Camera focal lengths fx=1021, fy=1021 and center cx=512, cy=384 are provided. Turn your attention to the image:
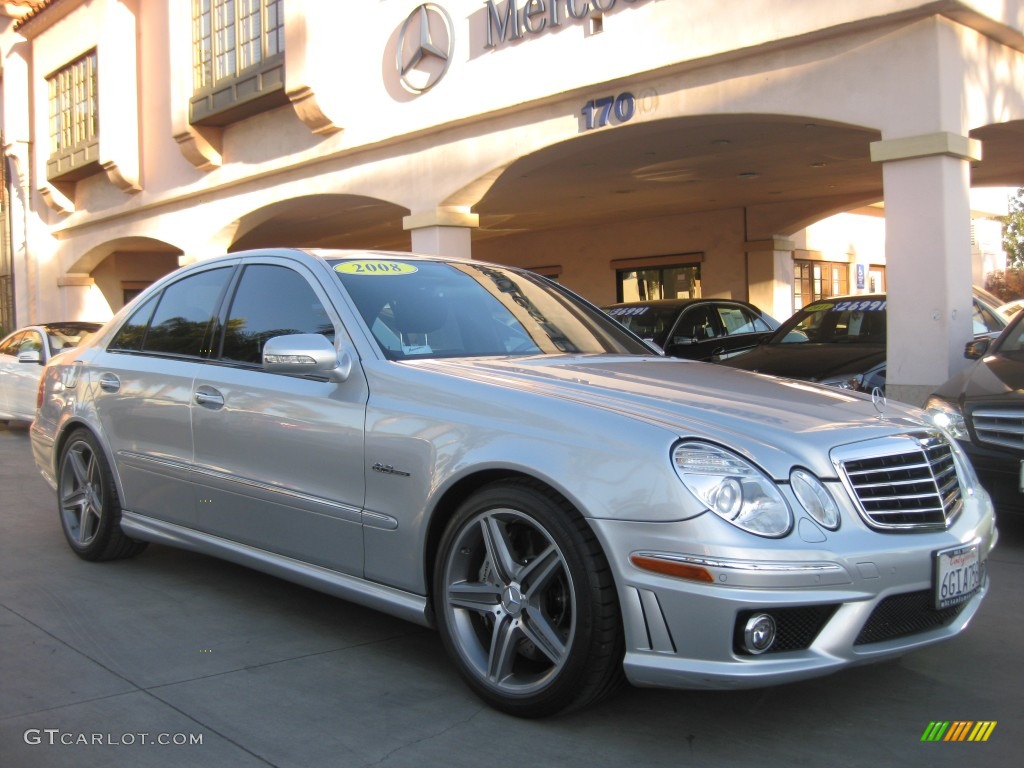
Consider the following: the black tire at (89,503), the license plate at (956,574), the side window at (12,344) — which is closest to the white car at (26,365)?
the side window at (12,344)

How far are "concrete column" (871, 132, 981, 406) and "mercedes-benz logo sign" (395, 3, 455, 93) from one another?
5.97m

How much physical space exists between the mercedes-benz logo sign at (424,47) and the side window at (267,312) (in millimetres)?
8852

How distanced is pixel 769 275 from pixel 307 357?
16.3 m

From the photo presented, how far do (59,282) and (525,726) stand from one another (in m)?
23.4

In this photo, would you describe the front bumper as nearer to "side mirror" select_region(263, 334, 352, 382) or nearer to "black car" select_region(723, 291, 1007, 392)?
"side mirror" select_region(263, 334, 352, 382)

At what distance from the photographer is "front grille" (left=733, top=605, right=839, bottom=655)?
2.93 m

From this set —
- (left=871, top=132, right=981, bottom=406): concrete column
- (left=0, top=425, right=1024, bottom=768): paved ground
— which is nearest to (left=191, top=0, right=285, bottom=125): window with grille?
(left=871, top=132, right=981, bottom=406): concrete column

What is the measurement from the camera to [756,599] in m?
2.86

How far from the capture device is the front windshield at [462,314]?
416 cm

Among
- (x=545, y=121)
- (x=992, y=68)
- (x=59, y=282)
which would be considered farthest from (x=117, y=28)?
(x=992, y=68)

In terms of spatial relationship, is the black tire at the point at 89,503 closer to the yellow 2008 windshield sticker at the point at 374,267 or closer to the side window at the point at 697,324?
the yellow 2008 windshield sticker at the point at 374,267

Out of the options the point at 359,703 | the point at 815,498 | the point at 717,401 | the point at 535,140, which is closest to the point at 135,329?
the point at 359,703

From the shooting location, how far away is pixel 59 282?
78.4 feet

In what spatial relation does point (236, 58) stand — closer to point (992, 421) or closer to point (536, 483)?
point (992, 421)
